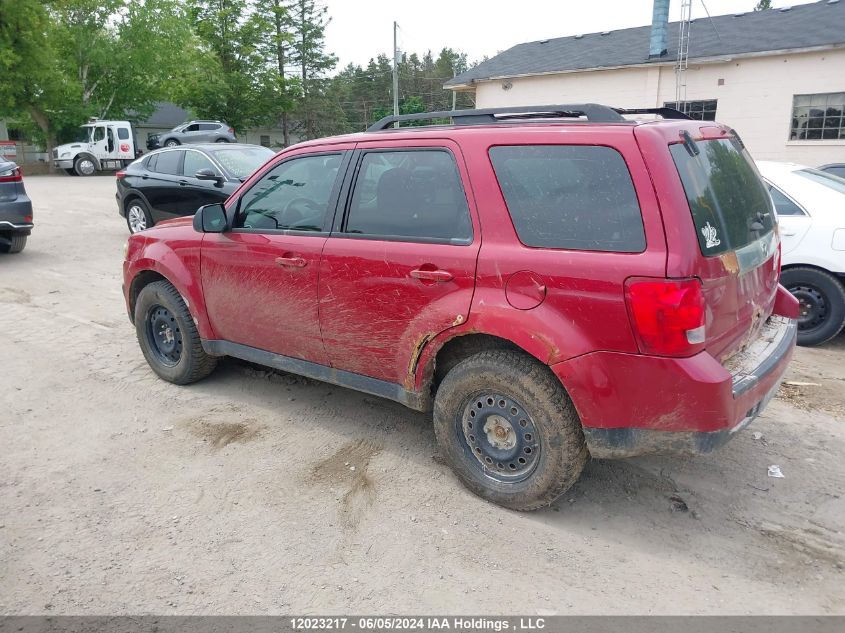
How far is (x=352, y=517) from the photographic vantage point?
3320 millimetres

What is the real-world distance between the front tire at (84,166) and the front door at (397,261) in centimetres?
2990

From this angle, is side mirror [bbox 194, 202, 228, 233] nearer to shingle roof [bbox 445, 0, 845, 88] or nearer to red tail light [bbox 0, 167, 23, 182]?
red tail light [bbox 0, 167, 23, 182]

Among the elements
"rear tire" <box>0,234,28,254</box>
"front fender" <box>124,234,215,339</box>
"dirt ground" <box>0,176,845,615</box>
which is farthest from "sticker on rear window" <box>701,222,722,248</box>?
"rear tire" <box>0,234,28,254</box>

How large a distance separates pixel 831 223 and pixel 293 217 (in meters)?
4.72

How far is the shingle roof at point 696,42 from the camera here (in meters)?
18.0

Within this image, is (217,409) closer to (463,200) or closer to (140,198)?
(463,200)

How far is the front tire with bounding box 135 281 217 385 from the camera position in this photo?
15.8ft

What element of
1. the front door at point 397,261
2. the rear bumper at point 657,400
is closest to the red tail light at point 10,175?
the front door at point 397,261

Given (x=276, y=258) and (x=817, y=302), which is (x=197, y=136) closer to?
(x=276, y=258)

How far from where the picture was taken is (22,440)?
4.17m

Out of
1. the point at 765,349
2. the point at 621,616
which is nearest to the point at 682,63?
the point at 765,349

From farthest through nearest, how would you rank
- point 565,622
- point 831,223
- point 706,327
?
point 831,223
point 706,327
point 565,622

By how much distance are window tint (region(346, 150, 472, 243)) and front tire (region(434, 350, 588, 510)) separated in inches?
27.9

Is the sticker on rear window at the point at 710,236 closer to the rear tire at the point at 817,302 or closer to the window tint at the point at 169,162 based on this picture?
the rear tire at the point at 817,302
